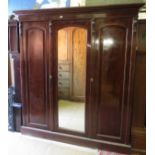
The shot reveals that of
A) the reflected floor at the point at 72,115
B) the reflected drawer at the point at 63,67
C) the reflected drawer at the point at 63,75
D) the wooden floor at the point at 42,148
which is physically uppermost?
the reflected drawer at the point at 63,67

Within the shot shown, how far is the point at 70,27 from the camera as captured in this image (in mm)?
2463

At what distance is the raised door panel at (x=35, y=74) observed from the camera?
104 inches

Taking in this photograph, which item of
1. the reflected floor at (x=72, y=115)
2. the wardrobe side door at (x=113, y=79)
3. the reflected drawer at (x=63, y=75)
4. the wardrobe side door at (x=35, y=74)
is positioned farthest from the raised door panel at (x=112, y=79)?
the wardrobe side door at (x=35, y=74)

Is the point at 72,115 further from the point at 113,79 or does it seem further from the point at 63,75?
the point at 113,79

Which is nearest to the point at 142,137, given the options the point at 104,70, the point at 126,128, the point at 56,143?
the point at 126,128

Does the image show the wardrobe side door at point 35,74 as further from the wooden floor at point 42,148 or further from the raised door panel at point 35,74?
the wooden floor at point 42,148

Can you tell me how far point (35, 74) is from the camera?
9.00 feet

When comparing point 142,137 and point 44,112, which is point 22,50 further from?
point 142,137

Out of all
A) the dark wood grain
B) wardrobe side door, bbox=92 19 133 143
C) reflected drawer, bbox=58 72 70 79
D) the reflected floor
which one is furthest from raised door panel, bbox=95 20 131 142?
reflected drawer, bbox=58 72 70 79

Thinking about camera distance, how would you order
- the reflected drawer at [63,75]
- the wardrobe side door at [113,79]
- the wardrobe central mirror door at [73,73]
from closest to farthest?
the wardrobe side door at [113,79] → the wardrobe central mirror door at [73,73] → the reflected drawer at [63,75]

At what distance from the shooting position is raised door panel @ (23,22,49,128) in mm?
2641

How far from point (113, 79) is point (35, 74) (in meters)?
1.21
